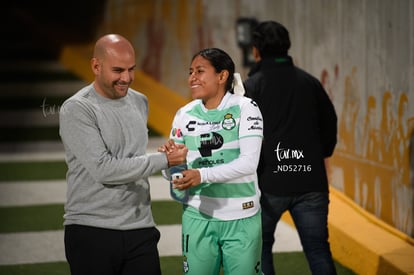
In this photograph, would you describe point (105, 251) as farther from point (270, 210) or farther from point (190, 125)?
point (270, 210)

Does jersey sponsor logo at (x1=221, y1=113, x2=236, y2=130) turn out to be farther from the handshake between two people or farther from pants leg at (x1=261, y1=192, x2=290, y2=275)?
pants leg at (x1=261, y1=192, x2=290, y2=275)

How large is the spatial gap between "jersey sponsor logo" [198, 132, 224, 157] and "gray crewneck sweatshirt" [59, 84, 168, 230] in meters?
0.31

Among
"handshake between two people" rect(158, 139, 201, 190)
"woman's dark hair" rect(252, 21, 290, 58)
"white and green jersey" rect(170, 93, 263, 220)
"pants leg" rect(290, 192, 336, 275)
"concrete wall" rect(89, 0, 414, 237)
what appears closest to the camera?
"handshake between two people" rect(158, 139, 201, 190)

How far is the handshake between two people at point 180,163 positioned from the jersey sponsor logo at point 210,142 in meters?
0.21

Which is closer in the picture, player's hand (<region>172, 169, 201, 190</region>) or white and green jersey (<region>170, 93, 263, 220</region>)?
player's hand (<region>172, 169, 201, 190</region>)

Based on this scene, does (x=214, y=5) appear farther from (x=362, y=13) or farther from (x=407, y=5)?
(x=407, y=5)

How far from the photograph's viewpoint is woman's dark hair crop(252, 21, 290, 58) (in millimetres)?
5234

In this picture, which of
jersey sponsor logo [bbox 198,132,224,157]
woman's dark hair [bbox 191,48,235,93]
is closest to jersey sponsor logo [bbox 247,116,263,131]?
jersey sponsor logo [bbox 198,132,224,157]

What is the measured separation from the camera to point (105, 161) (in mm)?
A: 3850

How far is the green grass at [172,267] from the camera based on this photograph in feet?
21.1

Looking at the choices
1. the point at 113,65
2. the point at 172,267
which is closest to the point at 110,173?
the point at 113,65

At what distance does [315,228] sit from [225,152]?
117 centimetres

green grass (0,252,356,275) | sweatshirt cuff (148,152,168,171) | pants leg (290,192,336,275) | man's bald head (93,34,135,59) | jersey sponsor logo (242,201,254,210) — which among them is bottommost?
green grass (0,252,356,275)

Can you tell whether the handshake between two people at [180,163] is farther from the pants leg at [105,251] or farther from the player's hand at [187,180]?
the pants leg at [105,251]
